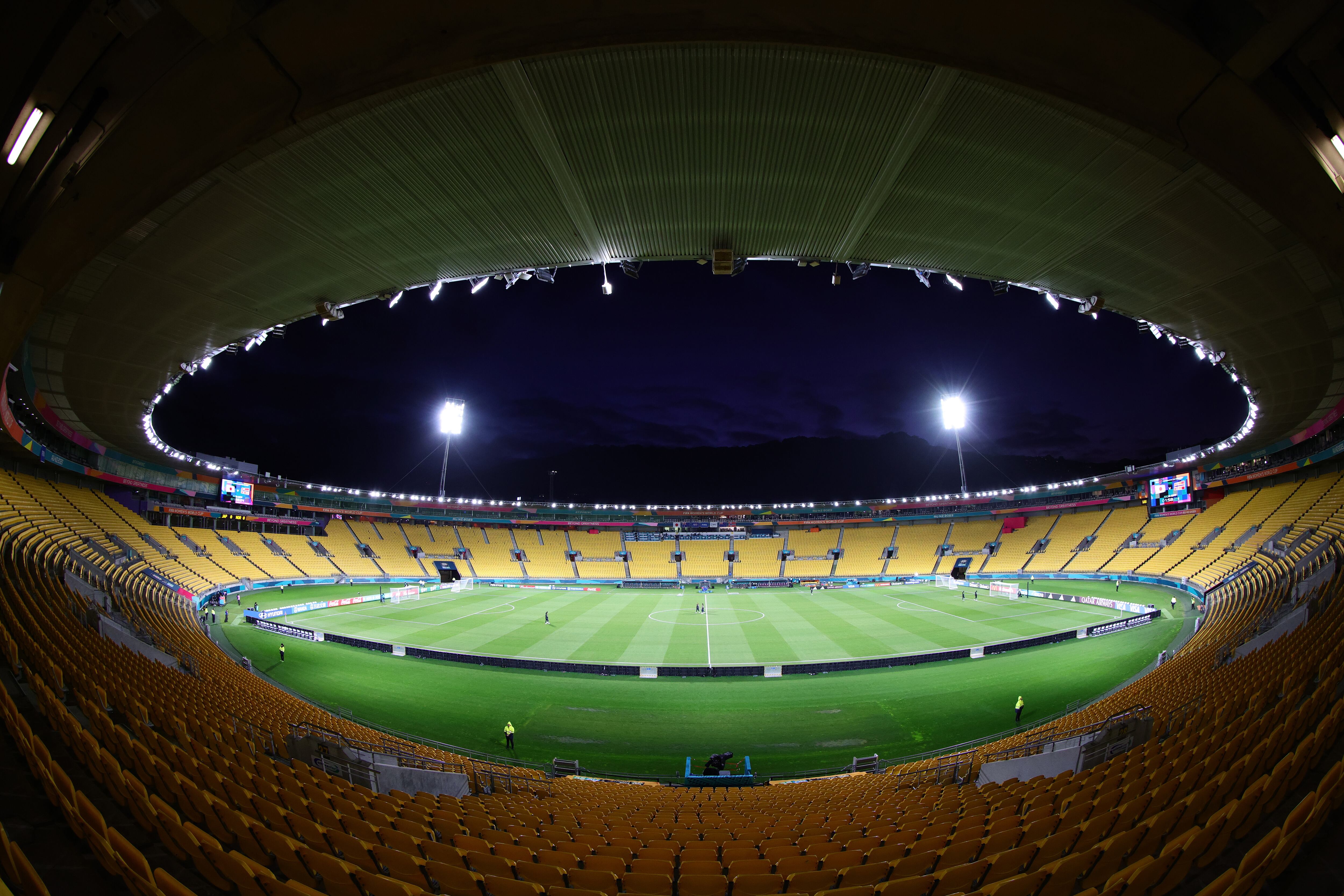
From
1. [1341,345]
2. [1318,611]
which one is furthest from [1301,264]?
[1318,611]

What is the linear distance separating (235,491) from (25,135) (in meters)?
44.6

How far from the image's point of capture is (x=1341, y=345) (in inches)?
457

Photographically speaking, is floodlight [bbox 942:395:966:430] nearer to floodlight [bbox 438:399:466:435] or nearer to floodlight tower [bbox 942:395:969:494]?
floodlight tower [bbox 942:395:969:494]

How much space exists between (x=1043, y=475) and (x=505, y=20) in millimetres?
166424

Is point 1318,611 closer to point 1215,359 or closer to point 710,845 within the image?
point 1215,359

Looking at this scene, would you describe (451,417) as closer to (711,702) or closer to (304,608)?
(304,608)

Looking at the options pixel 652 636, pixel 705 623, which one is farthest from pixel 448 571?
pixel 652 636

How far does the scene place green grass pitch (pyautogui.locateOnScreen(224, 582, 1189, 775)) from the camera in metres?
15.5

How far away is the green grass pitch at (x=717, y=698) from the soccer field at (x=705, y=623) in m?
0.48

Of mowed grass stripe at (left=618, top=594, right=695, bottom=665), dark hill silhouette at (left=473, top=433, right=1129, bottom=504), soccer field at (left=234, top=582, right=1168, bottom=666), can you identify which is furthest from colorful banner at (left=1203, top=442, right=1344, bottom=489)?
dark hill silhouette at (left=473, top=433, right=1129, bottom=504)

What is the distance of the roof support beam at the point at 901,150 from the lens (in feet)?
16.0

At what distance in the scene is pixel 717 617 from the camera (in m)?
34.7

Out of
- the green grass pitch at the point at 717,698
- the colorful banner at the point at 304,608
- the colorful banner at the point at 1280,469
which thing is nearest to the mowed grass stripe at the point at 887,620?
the green grass pitch at the point at 717,698

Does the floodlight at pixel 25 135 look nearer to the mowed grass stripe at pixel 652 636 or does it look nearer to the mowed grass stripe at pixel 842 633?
the mowed grass stripe at pixel 652 636
